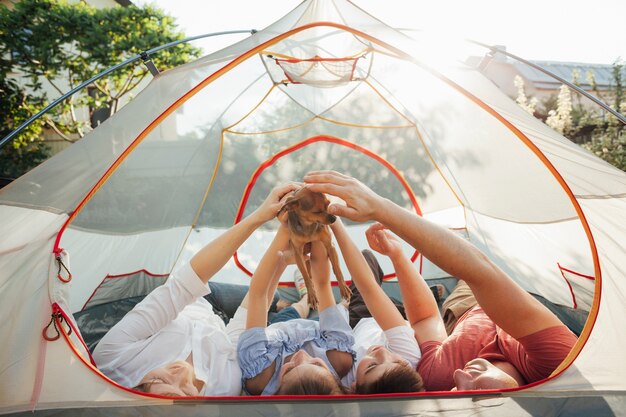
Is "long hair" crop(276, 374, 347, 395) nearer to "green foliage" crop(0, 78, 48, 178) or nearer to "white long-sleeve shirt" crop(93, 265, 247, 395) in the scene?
"white long-sleeve shirt" crop(93, 265, 247, 395)

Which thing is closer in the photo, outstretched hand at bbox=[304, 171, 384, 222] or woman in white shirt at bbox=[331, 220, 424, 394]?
outstretched hand at bbox=[304, 171, 384, 222]

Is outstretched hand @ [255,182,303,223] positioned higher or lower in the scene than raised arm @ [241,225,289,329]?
higher

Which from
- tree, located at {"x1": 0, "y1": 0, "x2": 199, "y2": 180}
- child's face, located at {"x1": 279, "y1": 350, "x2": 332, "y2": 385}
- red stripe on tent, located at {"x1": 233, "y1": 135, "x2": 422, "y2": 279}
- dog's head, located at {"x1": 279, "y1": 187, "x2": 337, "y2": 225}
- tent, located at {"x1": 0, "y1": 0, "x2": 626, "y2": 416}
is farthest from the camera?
tree, located at {"x1": 0, "y1": 0, "x2": 199, "y2": 180}

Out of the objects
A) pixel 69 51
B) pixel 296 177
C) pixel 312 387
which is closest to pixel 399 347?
pixel 312 387

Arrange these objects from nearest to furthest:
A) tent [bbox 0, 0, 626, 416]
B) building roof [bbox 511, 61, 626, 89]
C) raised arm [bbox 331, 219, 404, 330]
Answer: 1. tent [bbox 0, 0, 626, 416]
2. raised arm [bbox 331, 219, 404, 330]
3. building roof [bbox 511, 61, 626, 89]

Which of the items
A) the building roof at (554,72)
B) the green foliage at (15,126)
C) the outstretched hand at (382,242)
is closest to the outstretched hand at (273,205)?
the outstretched hand at (382,242)

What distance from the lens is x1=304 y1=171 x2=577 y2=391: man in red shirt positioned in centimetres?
122

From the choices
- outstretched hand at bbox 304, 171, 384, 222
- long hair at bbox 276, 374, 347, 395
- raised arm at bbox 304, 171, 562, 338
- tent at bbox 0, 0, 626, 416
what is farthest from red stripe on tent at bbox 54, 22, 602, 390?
long hair at bbox 276, 374, 347, 395

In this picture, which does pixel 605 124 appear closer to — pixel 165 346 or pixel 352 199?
pixel 352 199

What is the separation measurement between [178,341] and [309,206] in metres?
0.70

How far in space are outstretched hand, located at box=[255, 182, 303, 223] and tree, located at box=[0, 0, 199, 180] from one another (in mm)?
5443

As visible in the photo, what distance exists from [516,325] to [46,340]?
4.24ft

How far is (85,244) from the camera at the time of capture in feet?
6.72

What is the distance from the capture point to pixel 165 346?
1.61 meters
